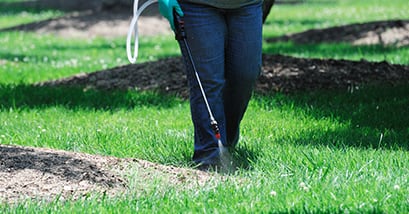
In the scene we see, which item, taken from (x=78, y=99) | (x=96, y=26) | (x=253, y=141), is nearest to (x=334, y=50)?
(x=78, y=99)

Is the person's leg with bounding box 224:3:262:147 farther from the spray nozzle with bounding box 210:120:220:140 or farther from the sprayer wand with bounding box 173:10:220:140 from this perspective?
the spray nozzle with bounding box 210:120:220:140

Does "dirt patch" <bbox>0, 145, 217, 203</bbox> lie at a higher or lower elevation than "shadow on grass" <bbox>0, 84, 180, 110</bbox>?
higher

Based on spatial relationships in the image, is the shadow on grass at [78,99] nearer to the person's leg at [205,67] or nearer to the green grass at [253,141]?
the green grass at [253,141]

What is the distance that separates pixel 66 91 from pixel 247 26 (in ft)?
12.4

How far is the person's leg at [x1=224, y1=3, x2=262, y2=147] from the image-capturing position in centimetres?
558

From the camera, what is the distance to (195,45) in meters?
5.50

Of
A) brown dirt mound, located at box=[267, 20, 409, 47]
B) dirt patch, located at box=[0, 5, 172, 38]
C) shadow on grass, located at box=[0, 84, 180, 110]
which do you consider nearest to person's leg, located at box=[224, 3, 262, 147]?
shadow on grass, located at box=[0, 84, 180, 110]

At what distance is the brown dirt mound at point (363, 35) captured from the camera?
13523mm

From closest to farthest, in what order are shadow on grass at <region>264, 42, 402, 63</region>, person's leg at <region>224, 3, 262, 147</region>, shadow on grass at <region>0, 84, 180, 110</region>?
person's leg at <region>224, 3, 262, 147</region>, shadow on grass at <region>0, 84, 180, 110</region>, shadow on grass at <region>264, 42, 402, 63</region>

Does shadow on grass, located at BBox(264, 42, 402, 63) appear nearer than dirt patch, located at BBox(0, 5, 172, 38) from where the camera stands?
Yes

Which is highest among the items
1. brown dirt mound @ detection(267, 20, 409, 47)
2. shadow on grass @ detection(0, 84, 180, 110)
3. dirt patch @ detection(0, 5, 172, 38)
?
shadow on grass @ detection(0, 84, 180, 110)

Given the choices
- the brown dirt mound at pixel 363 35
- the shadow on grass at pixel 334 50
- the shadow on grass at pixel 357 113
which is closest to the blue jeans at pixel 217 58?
the shadow on grass at pixel 357 113

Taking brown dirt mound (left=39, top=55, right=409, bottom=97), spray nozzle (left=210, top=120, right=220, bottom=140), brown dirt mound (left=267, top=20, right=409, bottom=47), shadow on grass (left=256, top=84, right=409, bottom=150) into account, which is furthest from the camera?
brown dirt mound (left=267, top=20, right=409, bottom=47)

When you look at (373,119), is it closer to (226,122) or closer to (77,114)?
(226,122)
